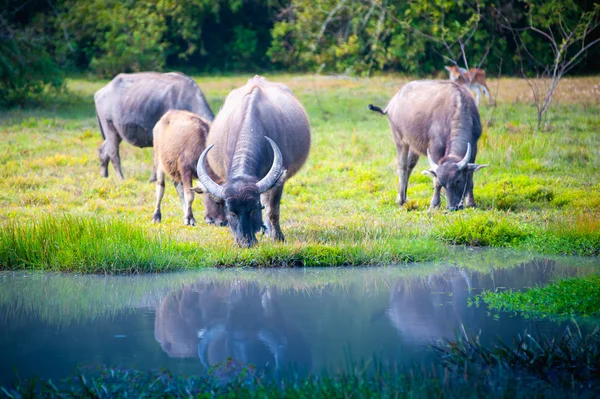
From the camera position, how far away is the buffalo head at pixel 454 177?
11.4 m

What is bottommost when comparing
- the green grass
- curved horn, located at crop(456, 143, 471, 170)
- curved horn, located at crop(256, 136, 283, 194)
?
curved horn, located at crop(456, 143, 471, 170)

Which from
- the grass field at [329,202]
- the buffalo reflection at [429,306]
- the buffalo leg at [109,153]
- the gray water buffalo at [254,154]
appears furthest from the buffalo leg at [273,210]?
the buffalo leg at [109,153]

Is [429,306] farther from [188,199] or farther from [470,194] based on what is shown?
Result: [470,194]

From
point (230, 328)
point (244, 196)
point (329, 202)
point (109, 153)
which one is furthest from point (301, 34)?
point (230, 328)

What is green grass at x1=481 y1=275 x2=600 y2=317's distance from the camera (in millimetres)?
6848

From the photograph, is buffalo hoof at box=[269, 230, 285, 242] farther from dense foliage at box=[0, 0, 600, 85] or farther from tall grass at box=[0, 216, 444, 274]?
dense foliage at box=[0, 0, 600, 85]

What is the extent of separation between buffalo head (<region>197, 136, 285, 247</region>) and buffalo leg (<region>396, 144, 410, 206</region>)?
3843mm

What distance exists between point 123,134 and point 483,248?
25.0 feet

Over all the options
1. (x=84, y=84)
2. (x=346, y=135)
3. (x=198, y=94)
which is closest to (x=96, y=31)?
(x=84, y=84)

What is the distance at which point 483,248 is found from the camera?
967cm

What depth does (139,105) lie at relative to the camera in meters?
14.5

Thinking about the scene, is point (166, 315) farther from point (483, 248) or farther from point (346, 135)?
point (346, 135)

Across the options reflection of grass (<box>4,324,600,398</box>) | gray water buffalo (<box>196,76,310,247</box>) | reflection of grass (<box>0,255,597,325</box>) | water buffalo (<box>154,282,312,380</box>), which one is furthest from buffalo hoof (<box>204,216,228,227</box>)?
reflection of grass (<box>4,324,600,398</box>)

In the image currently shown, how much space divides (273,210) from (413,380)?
15.4 ft
